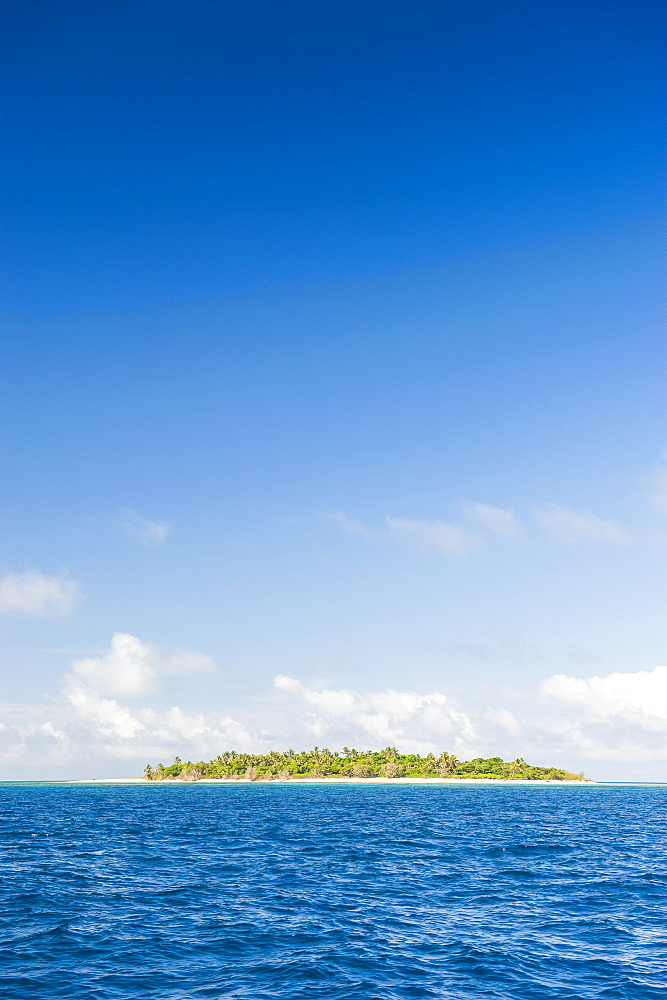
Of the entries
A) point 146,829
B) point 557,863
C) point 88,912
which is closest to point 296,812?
point 146,829

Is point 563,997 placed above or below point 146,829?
above

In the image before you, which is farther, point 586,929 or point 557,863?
point 557,863

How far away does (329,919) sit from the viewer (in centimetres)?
3164

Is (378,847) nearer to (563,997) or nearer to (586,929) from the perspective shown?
(586,929)

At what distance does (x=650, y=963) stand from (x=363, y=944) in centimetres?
1148

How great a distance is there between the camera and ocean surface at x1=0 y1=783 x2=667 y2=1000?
23359mm

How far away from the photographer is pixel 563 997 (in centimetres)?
2234

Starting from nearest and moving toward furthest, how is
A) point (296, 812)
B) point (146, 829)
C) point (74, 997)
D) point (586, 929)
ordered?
1. point (74, 997)
2. point (586, 929)
3. point (146, 829)
4. point (296, 812)

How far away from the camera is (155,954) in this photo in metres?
26.0

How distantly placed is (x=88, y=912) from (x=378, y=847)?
32.0 meters

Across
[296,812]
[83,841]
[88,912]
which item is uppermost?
[88,912]

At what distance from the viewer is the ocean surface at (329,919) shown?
2336 cm

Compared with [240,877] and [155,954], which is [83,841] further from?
[155,954]

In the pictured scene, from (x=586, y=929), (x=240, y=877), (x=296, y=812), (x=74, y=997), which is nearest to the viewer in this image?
(x=74, y=997)
